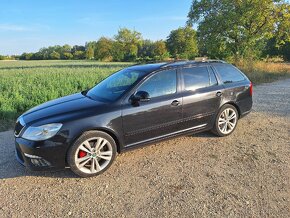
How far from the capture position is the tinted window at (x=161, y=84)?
4.12 meters

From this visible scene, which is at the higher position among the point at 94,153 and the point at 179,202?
the point at 94,153

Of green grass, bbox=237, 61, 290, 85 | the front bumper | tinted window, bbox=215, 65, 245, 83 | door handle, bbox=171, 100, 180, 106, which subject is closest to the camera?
the front bumper

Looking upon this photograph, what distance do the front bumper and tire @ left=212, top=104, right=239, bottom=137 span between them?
2.91m

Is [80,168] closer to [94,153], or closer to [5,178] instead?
[94,153]

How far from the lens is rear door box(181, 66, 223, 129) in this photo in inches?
176

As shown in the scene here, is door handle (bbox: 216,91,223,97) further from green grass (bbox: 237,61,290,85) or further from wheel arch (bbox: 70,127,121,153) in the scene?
green grass (bbox: 237,61,290,85)

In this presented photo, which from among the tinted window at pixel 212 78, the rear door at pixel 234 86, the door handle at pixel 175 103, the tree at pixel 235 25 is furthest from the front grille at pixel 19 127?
the tree at pixel 235 25

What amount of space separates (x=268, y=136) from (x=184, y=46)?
62381 mm

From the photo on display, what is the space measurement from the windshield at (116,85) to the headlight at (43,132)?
37.6 inches

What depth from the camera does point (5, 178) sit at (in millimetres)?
3643

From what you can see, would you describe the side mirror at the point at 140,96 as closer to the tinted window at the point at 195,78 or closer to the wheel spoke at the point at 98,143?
the wheel spoke at the point at 98,143

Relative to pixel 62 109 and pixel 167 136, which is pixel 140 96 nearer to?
pixel 167 136

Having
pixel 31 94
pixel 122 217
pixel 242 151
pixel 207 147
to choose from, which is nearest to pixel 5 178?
pixel 122 217

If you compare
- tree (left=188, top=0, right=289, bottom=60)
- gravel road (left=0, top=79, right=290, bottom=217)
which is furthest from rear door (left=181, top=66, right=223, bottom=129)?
tree (left=188, top=0, right=289, bottom=60)
